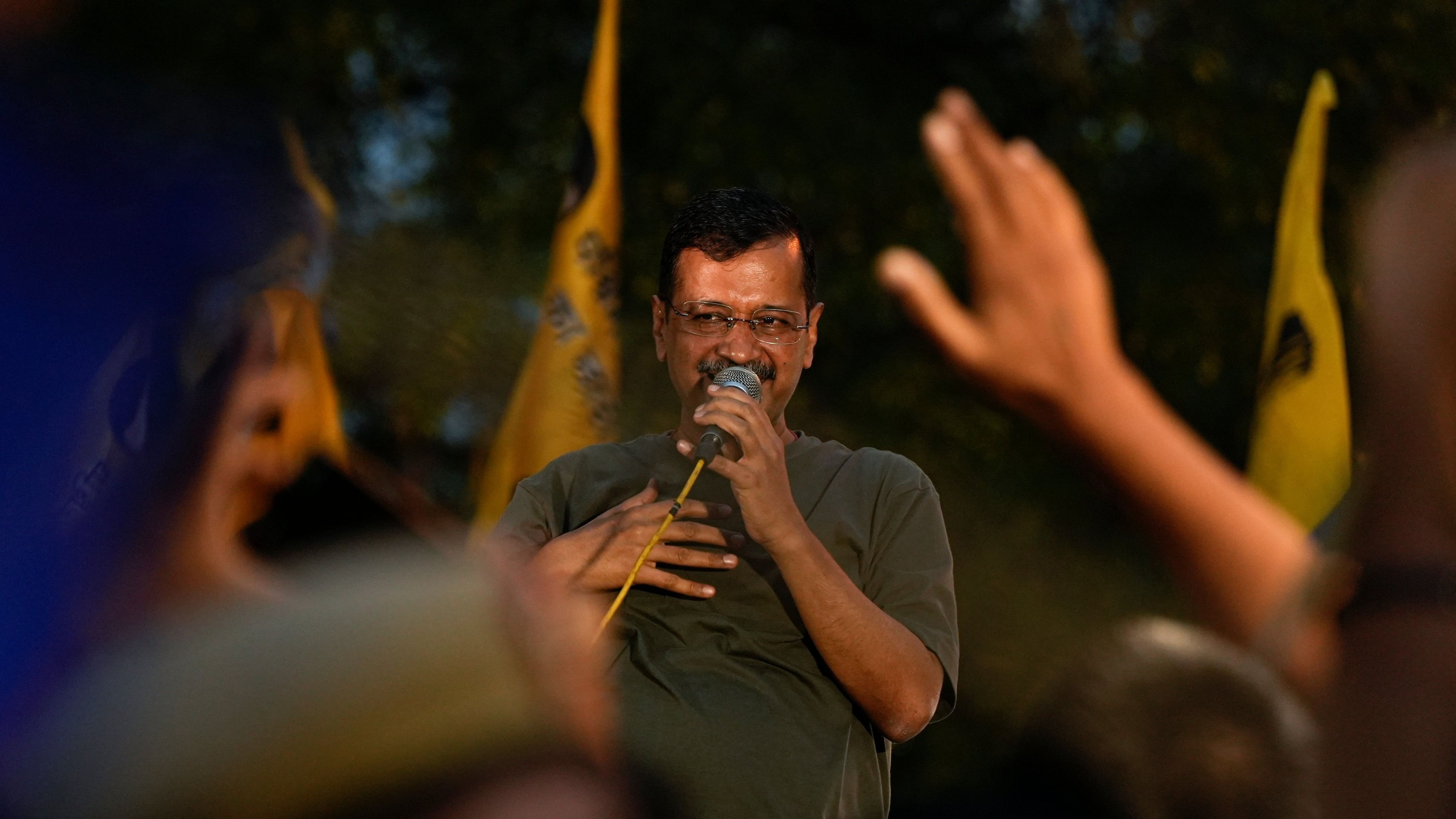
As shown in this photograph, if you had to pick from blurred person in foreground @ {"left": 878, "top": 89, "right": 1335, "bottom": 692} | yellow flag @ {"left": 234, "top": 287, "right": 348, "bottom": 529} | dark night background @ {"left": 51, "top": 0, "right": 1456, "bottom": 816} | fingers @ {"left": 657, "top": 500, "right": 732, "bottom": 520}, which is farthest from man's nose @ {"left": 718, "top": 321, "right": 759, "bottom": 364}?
dark night background @ {"left": 51, "top": 0, "right": 1456, "bottom": 816}

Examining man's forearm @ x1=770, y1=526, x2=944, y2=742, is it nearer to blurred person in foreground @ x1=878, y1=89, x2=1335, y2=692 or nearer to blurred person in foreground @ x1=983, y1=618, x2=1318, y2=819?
blurred person in foreground @ x1=983, y1=618, x2=1318, y2=819

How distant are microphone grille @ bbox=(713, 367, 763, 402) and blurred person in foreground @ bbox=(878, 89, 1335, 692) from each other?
1025mm

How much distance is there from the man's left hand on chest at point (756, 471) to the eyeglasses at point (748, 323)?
284 mm

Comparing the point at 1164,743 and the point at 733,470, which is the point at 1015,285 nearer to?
the point at 1164,743

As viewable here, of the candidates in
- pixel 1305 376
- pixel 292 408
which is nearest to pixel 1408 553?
pixel 292 408

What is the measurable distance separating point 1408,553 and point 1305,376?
94.2 inches

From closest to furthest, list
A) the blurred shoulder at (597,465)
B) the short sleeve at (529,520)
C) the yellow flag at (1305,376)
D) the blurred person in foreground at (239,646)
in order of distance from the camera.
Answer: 1. the blurred person in foreground at (239,646)
2. the short sleeve at (529,520)
3. the blurred shoulder at (597,465)
4. the yellow flag at (1305,376)

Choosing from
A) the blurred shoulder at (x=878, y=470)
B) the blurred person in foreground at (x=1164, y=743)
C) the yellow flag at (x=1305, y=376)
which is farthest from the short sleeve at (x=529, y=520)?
the yellow flag at (x=1305, y=376)

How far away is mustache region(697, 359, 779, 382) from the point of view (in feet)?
7.16

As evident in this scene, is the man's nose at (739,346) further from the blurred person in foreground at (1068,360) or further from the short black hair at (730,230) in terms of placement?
the blurred person in foreground at (1068,360)

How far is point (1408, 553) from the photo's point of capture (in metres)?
1.17

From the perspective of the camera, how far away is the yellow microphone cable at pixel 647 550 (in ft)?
6.37

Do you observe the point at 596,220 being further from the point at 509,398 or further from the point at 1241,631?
the point at 1241,631

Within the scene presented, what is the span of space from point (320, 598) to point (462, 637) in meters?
0.11
